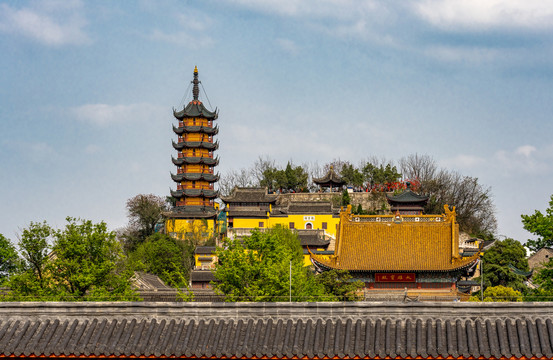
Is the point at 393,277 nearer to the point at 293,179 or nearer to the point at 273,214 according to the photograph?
the point at 273,214

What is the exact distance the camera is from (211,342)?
11.6 meters

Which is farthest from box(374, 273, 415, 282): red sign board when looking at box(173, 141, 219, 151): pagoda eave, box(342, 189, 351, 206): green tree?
box(173, 141, 219, 151): pagoda eave

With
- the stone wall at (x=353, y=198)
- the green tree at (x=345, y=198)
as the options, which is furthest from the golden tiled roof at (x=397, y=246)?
the stone wall at (x=353, y=198)

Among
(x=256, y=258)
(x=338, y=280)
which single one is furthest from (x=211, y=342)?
(x=338, y=280)

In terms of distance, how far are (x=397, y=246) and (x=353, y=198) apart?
126ft

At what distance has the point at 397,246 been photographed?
154ft

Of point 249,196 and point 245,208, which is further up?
point 249,196

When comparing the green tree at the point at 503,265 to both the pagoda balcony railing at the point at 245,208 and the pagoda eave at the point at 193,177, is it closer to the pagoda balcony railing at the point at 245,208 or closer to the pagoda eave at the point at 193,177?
the pagoda balcony railing at the point at 245,208

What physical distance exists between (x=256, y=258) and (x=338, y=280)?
542 inches

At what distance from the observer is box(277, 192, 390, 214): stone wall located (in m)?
83.5

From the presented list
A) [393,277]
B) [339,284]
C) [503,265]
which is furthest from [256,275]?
[503,265]

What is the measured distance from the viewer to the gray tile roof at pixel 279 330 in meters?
11.3

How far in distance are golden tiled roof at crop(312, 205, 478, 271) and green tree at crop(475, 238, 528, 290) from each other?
3.70m

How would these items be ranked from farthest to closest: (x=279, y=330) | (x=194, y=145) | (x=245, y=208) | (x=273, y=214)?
(x=194, y=145) → (x=245, y=208) → (x=273, y=214) → (x=279, y=330)
